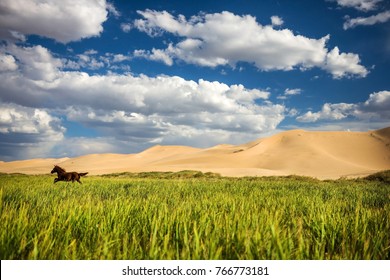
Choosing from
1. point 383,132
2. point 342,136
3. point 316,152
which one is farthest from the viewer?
point 342,136

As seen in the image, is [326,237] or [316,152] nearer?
[326,237]

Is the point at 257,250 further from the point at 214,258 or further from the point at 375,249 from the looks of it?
the point at 375,249

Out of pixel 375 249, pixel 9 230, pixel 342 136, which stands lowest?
pixel 375 249

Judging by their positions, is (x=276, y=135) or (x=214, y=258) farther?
(x=276, y=135)

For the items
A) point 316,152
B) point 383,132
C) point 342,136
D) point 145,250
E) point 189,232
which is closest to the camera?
point 145,250

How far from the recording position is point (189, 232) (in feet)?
13.9

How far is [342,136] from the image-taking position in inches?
3595

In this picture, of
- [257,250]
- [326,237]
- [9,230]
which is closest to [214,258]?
[257,250]

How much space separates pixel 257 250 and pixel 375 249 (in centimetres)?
166
